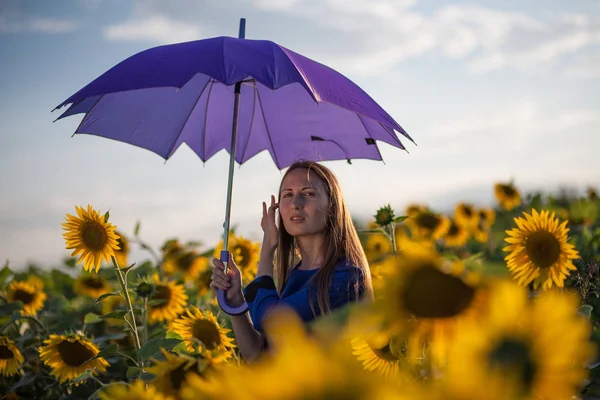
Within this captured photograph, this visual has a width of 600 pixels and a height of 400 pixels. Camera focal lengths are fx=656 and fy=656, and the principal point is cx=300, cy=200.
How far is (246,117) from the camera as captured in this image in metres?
3.44

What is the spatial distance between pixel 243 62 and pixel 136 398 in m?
1.72

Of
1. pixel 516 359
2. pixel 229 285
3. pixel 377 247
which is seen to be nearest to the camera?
pixel 516 359

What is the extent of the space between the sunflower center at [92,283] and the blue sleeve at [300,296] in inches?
87.8

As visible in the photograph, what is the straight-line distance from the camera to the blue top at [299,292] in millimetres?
2473

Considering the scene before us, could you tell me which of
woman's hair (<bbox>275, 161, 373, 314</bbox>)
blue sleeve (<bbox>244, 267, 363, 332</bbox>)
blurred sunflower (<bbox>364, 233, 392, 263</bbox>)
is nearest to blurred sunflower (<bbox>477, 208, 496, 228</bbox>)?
blurred sunflower (<bbox>364, 233, 392, 263</bbox>)

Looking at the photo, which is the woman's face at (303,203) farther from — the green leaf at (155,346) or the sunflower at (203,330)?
the green leaf at (155,346)

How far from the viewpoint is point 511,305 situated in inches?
23.0

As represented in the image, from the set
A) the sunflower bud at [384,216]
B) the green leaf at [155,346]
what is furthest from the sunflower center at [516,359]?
the sunflower bud at [384,216]

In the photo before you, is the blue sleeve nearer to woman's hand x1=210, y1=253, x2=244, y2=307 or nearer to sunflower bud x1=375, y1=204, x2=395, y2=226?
woman's hand x1=210, y1=253, x2=244, y2=307

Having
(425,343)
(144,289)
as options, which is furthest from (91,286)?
(425,343)

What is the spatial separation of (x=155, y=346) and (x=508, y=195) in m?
4.75

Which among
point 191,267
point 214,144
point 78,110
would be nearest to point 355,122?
point 214,144

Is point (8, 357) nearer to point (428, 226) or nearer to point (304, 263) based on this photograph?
point (304, 263)

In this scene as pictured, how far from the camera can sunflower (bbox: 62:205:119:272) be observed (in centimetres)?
263
